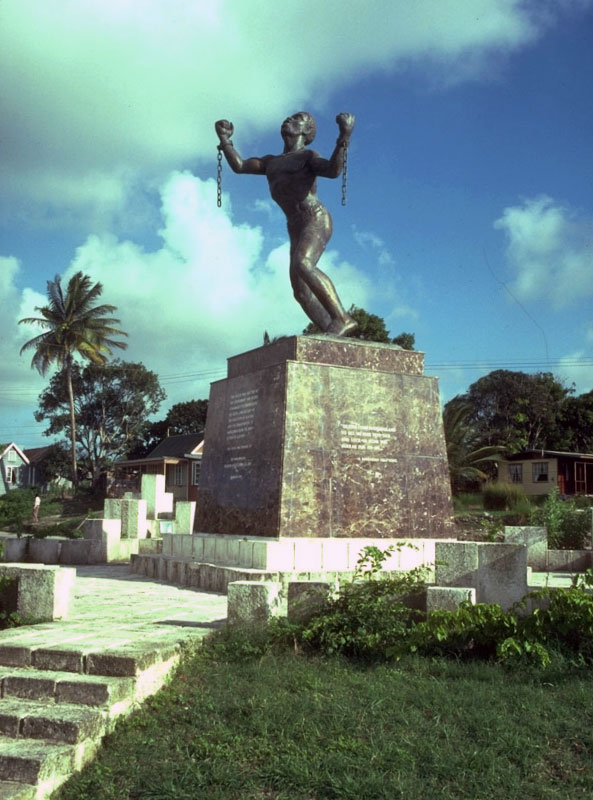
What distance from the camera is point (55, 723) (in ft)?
14.5

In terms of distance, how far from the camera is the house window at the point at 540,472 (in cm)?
4188

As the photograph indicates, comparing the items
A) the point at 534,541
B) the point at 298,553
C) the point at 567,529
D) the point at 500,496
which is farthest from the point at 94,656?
the point at 500,496

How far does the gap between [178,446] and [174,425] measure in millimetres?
8266

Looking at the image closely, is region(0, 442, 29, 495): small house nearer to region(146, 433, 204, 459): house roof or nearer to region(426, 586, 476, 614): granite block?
region(146, 433, 204, 459): house roof

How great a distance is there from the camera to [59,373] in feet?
163

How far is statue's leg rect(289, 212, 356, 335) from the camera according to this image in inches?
414

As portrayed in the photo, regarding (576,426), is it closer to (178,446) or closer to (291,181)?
(178,446)

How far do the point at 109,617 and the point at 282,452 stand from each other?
127 inches

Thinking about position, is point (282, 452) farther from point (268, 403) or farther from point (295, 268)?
point (295, 268)

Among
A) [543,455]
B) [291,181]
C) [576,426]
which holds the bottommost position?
[291,181]

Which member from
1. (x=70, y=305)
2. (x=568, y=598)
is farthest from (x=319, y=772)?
(x=70, y=305)

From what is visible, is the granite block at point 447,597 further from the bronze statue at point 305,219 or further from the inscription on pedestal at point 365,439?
the bronze statue at point 305,219

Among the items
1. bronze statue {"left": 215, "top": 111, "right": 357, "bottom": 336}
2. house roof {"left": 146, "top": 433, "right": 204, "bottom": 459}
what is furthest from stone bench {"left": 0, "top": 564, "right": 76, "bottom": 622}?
house roof {"left": 146, "top": 433, "right": 204, "bottom": 459}

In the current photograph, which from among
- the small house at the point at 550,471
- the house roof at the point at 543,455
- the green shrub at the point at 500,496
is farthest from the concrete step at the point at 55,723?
the house roof at the point at 543,455
